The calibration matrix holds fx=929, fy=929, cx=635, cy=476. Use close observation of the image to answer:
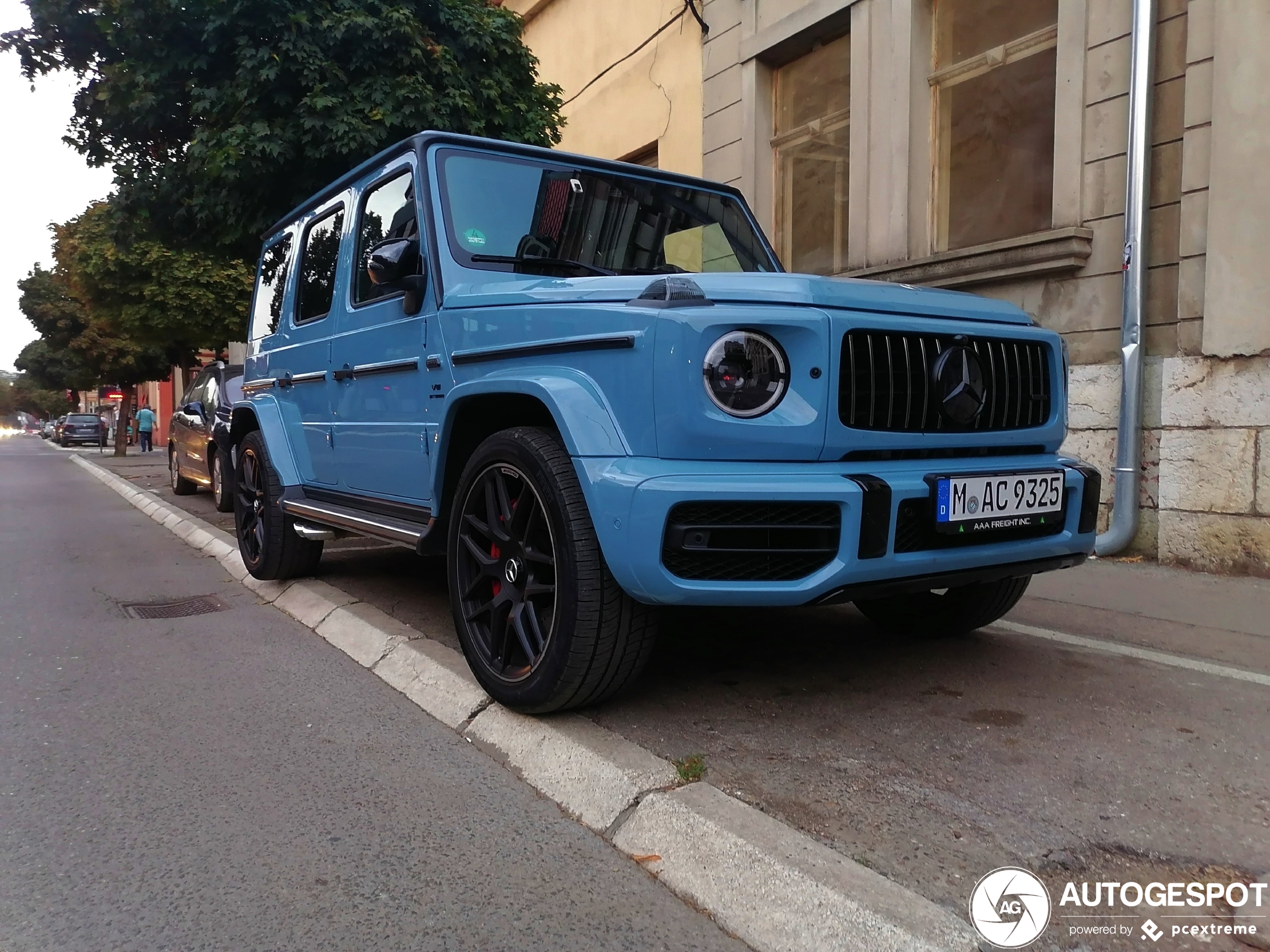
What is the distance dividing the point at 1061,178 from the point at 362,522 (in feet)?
18.8

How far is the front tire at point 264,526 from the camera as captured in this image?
5.22m

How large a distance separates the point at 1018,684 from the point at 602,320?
2018mm

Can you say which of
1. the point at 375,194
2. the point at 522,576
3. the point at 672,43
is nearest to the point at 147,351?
the point at 672,43

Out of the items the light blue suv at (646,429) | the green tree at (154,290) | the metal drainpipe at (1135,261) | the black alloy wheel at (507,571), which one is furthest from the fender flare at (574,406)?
the green tree at (154,290)

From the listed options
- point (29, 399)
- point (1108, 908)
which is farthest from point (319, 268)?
point (29, 399)

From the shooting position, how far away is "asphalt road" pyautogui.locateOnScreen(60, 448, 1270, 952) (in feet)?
7.06

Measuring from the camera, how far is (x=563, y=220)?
3820mm

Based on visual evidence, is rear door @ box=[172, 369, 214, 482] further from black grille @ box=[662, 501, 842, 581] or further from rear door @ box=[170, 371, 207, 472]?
black grille @ box=[662, 501, 842, 581]

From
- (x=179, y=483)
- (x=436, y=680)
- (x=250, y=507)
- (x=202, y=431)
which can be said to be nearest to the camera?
(x=436, y=680)

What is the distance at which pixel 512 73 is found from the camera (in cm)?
877

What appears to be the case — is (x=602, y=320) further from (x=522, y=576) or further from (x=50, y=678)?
(x=50, y=678)

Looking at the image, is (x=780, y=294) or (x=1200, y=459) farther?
(x=1200, y=459)

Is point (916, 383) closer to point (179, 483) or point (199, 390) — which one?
point (199, 390)

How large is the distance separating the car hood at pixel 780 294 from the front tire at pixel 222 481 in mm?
3331
